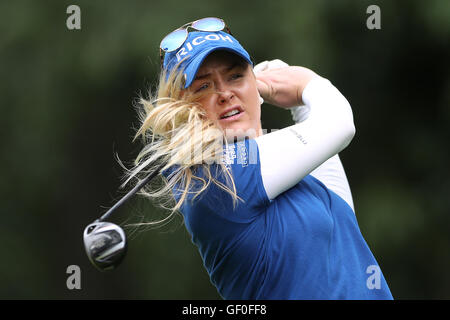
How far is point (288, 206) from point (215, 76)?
459 millimetres

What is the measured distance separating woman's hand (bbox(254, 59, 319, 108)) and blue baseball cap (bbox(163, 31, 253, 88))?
15 cm

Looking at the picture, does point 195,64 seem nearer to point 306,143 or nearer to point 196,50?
point 196,50

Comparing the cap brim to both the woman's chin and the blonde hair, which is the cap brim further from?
the woman's chin

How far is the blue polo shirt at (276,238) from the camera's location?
6.48ft

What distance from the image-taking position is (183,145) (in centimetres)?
199

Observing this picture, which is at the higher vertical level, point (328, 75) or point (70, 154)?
point (328, 75)

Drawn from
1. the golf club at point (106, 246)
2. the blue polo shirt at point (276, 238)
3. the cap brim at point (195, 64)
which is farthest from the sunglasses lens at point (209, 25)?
the golf club at point (106, 246)

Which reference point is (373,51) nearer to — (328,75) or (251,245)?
(328,75)

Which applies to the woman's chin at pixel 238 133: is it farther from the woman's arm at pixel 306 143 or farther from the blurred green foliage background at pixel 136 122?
the blurred green foliage background at pixel 136 122

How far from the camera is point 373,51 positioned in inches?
269

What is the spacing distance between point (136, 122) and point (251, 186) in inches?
213

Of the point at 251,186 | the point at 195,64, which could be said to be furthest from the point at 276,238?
the point at 195,64

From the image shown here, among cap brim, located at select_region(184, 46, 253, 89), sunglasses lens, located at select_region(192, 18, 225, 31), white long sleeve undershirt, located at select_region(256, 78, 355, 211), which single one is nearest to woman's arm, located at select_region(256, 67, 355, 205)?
white long sleeve undershirt, located at select_region(256, 78, 355, 211)
